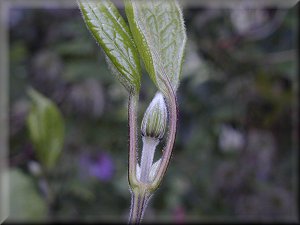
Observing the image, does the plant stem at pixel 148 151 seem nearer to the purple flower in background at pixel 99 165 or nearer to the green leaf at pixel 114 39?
the green leaf at pixel 114 39

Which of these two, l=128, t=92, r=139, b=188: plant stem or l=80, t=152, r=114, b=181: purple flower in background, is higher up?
l=128, t=92, r=139, b=188: plant stem

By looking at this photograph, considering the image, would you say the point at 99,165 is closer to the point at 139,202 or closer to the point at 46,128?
the point at 46,128

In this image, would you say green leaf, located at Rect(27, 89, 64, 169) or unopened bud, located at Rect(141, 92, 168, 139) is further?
green leaf, located at Rect(27, 89, 64, 169)

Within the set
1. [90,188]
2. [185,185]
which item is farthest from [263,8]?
[90,188]

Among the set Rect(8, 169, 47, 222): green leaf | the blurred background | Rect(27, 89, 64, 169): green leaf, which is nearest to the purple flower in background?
the blurred background

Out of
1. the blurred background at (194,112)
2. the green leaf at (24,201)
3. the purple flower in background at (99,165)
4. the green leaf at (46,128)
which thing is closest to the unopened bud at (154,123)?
the green leaf at (46,128)

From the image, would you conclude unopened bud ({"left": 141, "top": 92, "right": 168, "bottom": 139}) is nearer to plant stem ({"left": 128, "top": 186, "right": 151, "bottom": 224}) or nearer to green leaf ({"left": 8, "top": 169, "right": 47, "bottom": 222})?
plant stem ({"left": 128, "top": 186, "right": 151, "bottom": 224})

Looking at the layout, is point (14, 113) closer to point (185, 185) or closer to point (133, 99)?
point (185, 185)

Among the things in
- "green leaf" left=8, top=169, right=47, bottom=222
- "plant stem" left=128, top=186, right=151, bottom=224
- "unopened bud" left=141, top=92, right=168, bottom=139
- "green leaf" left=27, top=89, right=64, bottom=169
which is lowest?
"green leaf" left=8, top=169, right=47, bottom=222

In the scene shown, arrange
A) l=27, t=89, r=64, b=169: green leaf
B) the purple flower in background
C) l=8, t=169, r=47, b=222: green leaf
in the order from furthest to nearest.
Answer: the purple flower in background → l=8, t=169, r=47, b=222: green leaf → l=27, t=89, r=64, b=169: green leaf
